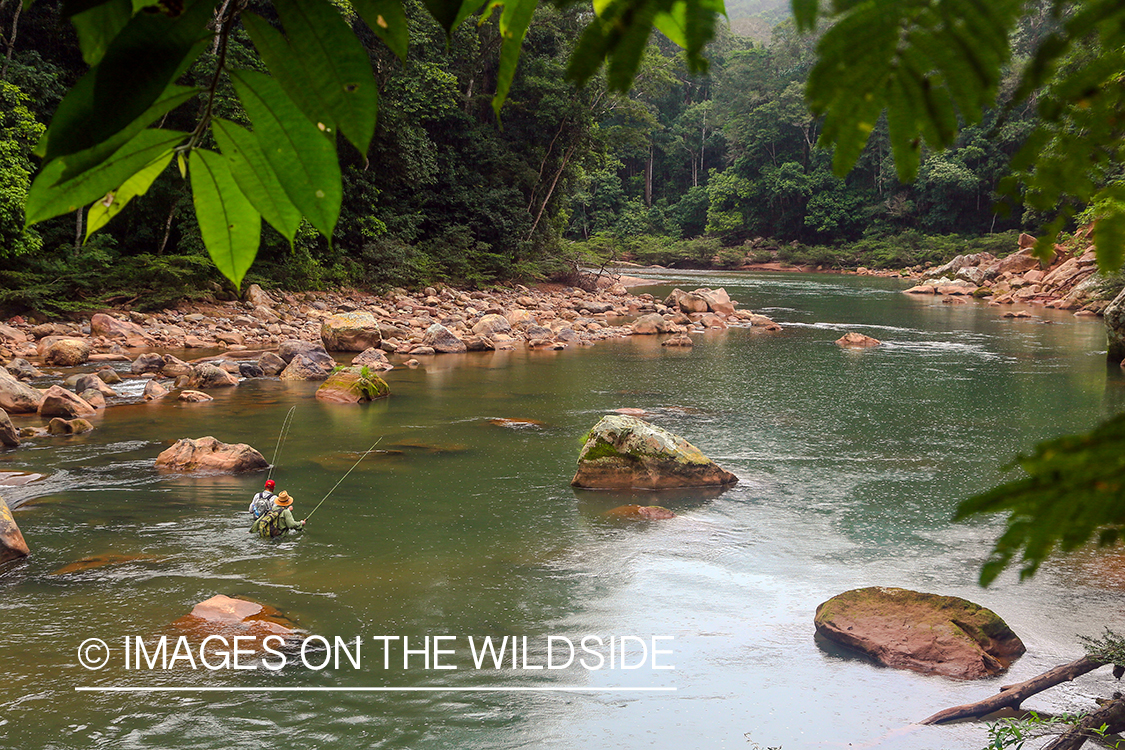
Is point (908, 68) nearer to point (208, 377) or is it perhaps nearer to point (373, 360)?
point (208, 377)

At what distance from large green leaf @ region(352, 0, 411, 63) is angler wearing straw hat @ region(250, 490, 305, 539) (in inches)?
310

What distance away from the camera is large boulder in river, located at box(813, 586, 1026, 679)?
19.6 feet

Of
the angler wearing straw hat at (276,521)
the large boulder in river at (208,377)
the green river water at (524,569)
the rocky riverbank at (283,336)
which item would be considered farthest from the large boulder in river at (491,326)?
the angler wearing straw hat at (276,521)

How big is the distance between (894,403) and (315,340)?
1339 centimetres

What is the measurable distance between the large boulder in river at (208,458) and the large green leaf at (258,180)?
10.1 metres

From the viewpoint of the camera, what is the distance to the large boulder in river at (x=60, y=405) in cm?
1213

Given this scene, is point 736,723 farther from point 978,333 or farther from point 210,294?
point 978,333

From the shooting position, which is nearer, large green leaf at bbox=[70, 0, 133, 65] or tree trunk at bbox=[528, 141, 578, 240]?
large green leaf at bbox=[70, 0, 133, 65]

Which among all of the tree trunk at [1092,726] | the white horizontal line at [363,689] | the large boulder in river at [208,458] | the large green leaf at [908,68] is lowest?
the white horizontal line at [363,689]

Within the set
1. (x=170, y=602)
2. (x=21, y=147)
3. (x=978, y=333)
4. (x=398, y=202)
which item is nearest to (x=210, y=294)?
(x=21, y=147)

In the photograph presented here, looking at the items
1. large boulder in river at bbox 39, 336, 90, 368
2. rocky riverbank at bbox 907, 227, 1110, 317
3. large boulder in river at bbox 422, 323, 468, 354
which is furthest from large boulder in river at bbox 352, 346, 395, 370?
rocky riverbank at bbox 907, 227, 1110, 317

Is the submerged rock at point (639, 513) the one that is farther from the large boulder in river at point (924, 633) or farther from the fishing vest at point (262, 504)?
the fishing vest at point (262, 504)

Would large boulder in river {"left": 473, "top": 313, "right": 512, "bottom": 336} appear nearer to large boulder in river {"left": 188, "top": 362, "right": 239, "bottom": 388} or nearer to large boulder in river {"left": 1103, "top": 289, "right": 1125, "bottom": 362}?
large boulder in river {"left": 188, "top": 362, "right": 239, "bottom": 388}

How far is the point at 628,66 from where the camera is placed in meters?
0.62
